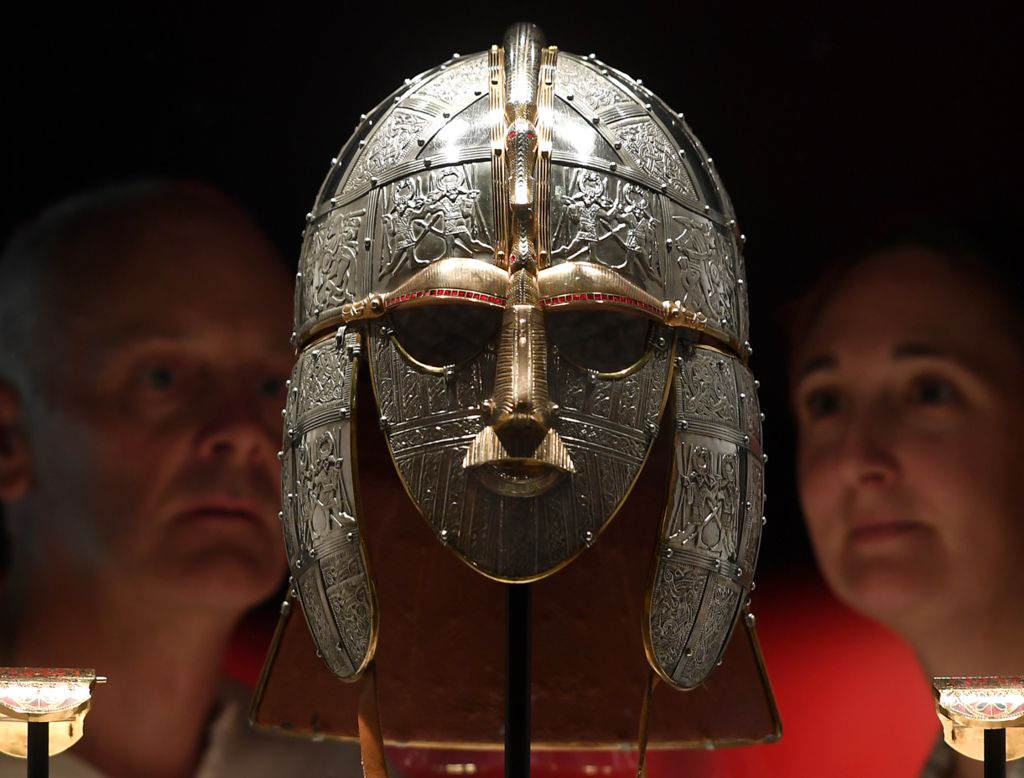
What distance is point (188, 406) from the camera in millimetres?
4211

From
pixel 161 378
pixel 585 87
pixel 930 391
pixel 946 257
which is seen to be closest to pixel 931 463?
pixel 930 391

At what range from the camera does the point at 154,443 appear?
166 inches

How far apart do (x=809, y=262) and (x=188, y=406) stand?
1619mm

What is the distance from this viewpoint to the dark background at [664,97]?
13.9 ft

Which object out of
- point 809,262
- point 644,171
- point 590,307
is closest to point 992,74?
point 809,262

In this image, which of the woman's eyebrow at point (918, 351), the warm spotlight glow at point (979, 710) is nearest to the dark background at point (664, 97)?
the woman's eyebrow at point (918, 351)

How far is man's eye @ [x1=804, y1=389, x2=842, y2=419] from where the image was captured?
4.21 m

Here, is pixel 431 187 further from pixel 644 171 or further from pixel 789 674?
pixel 789 674

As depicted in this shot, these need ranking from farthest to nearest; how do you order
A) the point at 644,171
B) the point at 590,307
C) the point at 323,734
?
the point at 323,734 < the point at 644,171 < the point at 590,307

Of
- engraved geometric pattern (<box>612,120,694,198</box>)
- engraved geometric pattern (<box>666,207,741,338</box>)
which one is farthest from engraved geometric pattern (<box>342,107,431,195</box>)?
engraved geometric pattern (<box>666,207,741,338</box>)

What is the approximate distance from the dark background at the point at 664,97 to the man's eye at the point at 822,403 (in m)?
0.07

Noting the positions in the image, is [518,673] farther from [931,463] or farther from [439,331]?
[931,463]

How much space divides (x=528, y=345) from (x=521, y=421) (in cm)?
15

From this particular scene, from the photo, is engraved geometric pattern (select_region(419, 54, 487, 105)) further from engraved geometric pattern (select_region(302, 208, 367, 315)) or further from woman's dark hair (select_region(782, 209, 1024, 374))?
woman's dark hair (select_region(782, 209, 1024, 374))
